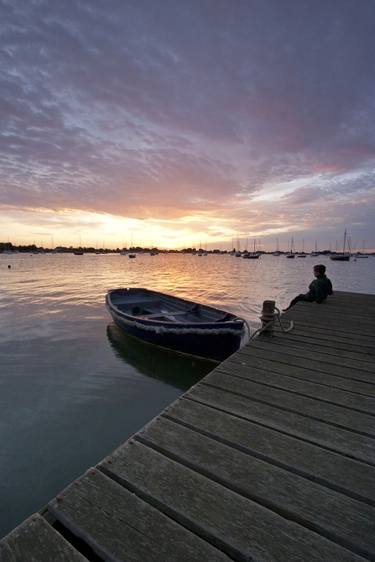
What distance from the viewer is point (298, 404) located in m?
Result: 3.58

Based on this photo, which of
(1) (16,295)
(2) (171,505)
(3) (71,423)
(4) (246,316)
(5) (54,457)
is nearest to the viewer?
(2) (171,505)

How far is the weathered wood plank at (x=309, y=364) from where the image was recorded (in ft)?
14.7

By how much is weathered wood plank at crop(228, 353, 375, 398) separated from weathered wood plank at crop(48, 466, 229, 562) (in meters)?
2.76

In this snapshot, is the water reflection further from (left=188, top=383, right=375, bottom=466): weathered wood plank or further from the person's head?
(left=188, top=383, right=375, bottom=466): weathered wood plank

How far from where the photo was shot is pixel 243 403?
11.6 feet

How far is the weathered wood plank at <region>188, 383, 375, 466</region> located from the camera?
2.78m

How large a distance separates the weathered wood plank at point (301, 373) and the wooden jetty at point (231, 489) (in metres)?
0.09

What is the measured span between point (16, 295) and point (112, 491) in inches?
1012

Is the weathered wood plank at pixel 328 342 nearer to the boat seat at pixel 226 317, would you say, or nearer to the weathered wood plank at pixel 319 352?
the weathered wood plank at pixel 319 352

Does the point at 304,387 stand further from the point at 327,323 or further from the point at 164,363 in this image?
the point at 164,363

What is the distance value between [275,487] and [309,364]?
9.76ft

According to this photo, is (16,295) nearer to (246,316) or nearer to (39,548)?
(246,316)

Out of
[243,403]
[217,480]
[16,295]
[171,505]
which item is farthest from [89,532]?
[16,295]

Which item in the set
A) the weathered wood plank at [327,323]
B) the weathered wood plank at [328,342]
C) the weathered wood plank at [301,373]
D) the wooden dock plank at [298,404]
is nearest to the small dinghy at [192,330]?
the weathered wood plank at [327,323]
